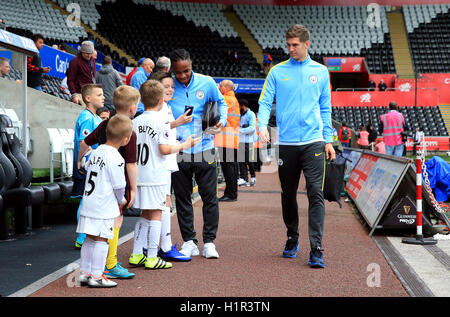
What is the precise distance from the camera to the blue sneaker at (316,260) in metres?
4.89

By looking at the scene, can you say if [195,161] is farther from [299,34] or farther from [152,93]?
[299,34]

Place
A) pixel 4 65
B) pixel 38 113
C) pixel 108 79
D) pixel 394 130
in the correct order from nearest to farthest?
pixel 4 65, pixel 38 113, pixel 108 79, pixel 394 130

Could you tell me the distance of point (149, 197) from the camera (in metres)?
4.75

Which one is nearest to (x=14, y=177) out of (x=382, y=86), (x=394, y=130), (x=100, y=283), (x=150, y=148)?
(x=150, y=148)

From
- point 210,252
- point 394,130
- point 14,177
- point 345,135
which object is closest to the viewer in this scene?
point 210,252

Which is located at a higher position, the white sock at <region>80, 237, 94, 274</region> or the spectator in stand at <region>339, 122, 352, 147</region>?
the spectator in stand at <region>339, 122, 352, 147</region>

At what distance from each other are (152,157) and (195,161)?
2.24ft

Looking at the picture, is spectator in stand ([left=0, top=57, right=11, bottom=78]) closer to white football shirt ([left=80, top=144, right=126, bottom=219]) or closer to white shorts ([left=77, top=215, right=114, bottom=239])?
white football shirt ([left=80, top=144, right=126, bottom=219])

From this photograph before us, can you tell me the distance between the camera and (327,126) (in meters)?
5.27

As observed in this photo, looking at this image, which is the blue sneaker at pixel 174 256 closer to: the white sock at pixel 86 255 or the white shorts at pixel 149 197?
the white shorts at pixel 149 197

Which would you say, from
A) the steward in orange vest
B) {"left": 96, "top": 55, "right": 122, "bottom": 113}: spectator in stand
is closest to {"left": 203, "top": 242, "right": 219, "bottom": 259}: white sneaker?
the steward in orange vest

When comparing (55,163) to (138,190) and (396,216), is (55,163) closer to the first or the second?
(138,190)

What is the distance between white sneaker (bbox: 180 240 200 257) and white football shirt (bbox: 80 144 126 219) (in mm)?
1240

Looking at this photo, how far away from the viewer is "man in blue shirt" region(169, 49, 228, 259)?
17.5ft
